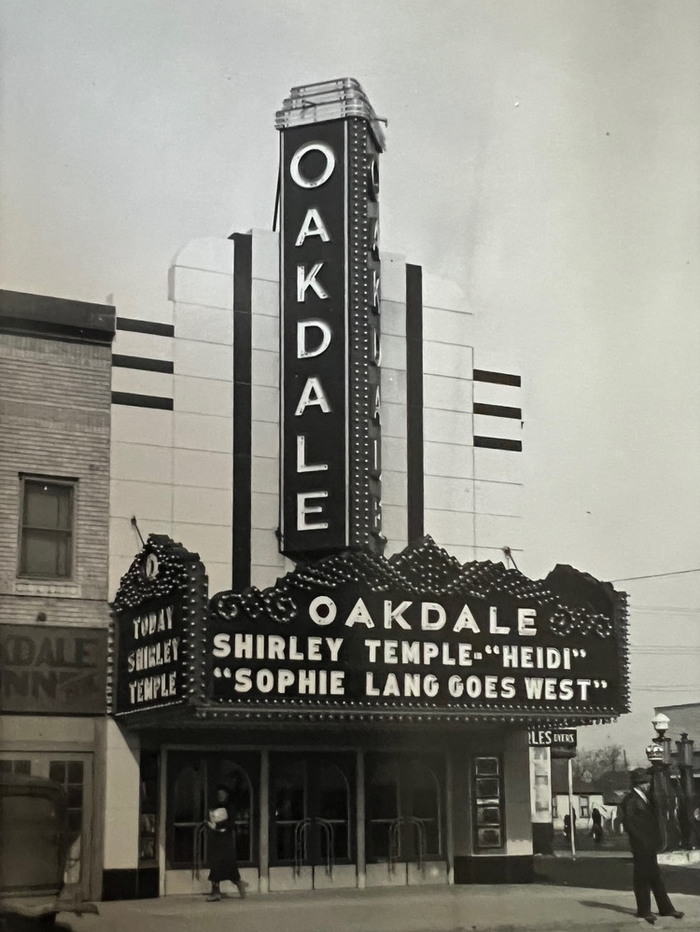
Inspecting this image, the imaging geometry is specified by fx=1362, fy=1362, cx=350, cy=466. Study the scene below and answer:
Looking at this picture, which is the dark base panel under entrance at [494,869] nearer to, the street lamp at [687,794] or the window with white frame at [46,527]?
the street lamp at [687,794]

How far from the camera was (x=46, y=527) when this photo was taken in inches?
228

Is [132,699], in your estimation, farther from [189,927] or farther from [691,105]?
[691,105]

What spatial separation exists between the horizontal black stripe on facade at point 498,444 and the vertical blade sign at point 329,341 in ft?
1.86

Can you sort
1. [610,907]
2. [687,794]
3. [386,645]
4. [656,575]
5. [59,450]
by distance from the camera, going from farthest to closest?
1. [656,575]
2. [687,794]
3. [610,907]
4. [386,645]
5. [59,450]

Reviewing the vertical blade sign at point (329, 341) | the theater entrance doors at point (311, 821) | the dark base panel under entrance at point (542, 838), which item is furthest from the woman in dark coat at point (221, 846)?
the dark base panel under entrance at point (542, 838)

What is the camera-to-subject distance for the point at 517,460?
266 inches

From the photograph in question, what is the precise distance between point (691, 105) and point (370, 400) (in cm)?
266

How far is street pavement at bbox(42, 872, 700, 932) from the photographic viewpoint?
567cm

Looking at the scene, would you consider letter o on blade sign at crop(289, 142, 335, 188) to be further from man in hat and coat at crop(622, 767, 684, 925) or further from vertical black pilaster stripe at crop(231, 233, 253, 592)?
man in hat and coat at crop(622, 767, 684, 925)

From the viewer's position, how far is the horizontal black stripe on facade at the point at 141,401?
19.5ft

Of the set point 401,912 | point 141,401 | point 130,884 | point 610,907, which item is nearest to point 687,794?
point 610,907

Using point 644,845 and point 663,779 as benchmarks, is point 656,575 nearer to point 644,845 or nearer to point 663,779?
point 663,779

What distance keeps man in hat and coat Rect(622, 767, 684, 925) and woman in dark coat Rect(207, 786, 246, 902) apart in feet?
6.56

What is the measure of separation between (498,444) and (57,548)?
7.38 feet
